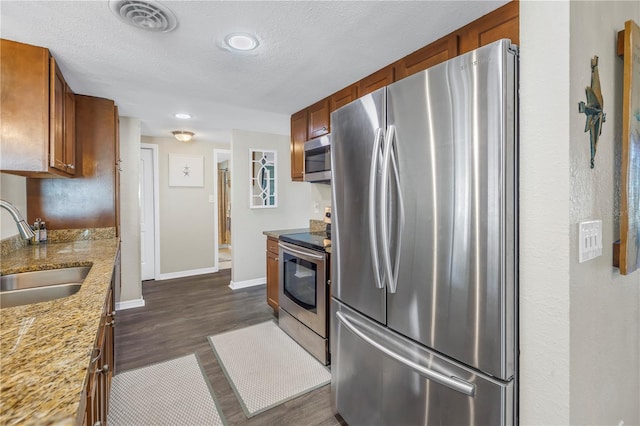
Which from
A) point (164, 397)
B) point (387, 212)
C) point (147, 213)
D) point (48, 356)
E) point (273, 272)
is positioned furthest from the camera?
point (147, 213)

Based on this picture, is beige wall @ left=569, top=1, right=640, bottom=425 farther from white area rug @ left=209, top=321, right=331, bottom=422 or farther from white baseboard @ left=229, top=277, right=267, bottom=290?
white baseboard @ left=229, top=277, right=267, bottom=290

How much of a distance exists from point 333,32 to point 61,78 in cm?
208

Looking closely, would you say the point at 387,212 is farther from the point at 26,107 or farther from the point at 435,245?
the point at 26,107

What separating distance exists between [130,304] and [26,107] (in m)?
2.45

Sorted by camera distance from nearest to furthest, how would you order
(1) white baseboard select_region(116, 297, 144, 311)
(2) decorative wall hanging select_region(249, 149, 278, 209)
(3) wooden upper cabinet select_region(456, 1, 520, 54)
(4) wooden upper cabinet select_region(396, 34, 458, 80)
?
(3) wooden upper cabinet select_region(456, 1, 520, 54)
(4) wooden upper cabinet select_region(396, 34, 458, 80)
(1) white baseboard select_region(116, 297, 144, 311)
(2) decorative wall hanging select_region(249, 149, 278, 209)

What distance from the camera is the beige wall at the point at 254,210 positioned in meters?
4.32

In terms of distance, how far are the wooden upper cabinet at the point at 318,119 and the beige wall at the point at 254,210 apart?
1401mm

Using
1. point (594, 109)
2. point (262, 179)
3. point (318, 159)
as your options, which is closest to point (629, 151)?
point (594, 109)

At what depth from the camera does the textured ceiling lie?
60.4 inches

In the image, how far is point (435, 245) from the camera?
3.81ft

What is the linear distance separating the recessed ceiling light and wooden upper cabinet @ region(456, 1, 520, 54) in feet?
3.91

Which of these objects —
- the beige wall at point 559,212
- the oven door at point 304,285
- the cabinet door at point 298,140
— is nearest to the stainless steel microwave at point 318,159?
the cabinet door at point 298,140

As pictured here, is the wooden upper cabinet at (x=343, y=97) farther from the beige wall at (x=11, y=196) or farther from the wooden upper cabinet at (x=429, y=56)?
the beige wall at (x=11, y=196)

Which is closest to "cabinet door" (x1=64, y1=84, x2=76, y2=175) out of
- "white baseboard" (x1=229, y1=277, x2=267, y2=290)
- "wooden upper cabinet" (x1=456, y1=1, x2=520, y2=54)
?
"white baseboard" (x1=229, y1=277, x2=267, y2=290)
